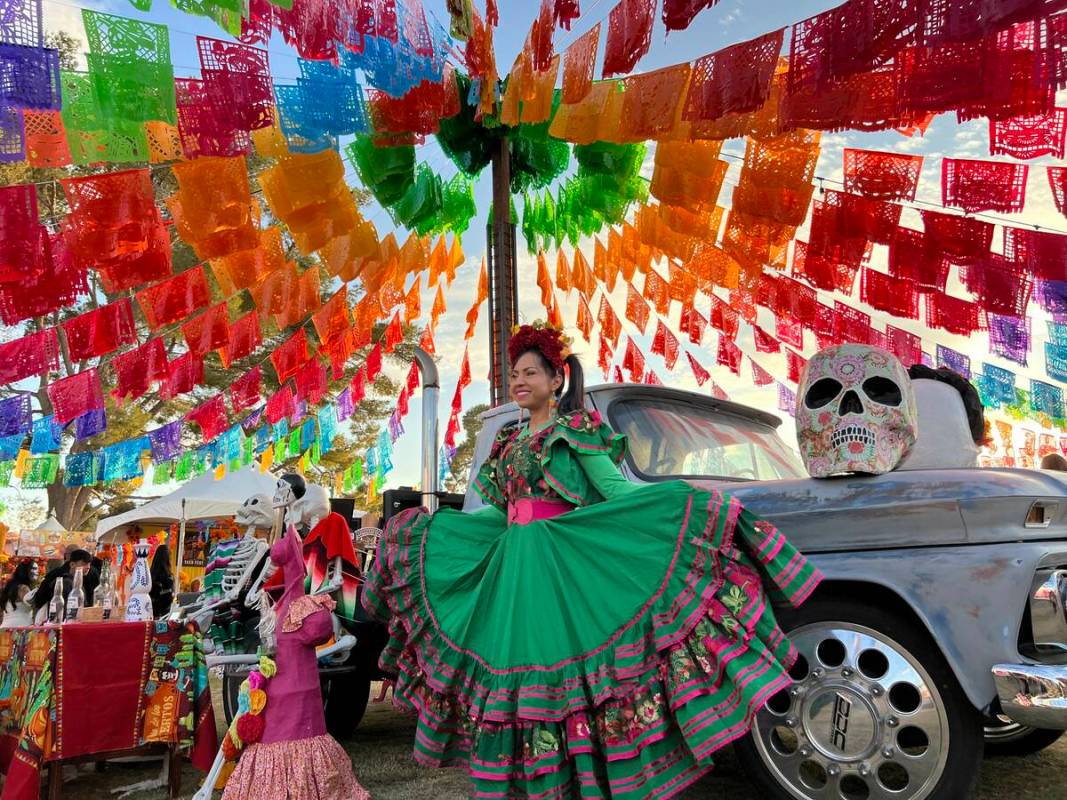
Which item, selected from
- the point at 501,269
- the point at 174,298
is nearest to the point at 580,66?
the point at 501,269

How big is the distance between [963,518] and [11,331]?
711 inches

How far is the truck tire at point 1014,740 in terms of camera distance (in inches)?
171

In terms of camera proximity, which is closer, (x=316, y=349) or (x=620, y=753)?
(x=620, y=753)

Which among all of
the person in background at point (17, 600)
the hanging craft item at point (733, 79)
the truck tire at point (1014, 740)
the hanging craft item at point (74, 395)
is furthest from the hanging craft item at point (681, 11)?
the person in background at point (17, 600)

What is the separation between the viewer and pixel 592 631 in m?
2.84

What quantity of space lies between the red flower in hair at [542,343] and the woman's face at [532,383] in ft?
0.13

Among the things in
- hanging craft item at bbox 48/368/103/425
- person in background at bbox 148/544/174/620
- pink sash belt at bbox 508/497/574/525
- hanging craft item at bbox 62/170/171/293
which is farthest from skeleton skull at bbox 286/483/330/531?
person in background at bbox 148/544/174/620

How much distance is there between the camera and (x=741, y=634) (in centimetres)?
272

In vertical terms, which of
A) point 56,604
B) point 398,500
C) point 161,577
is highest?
point 398,500

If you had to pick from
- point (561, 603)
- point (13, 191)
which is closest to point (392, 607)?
point (561, 603)

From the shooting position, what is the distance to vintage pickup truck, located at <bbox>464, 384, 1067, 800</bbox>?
110 inches

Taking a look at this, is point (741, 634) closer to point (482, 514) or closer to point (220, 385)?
point (482, 514)

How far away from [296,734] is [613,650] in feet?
6.12

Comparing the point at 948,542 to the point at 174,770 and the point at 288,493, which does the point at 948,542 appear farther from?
the point at 174,770
